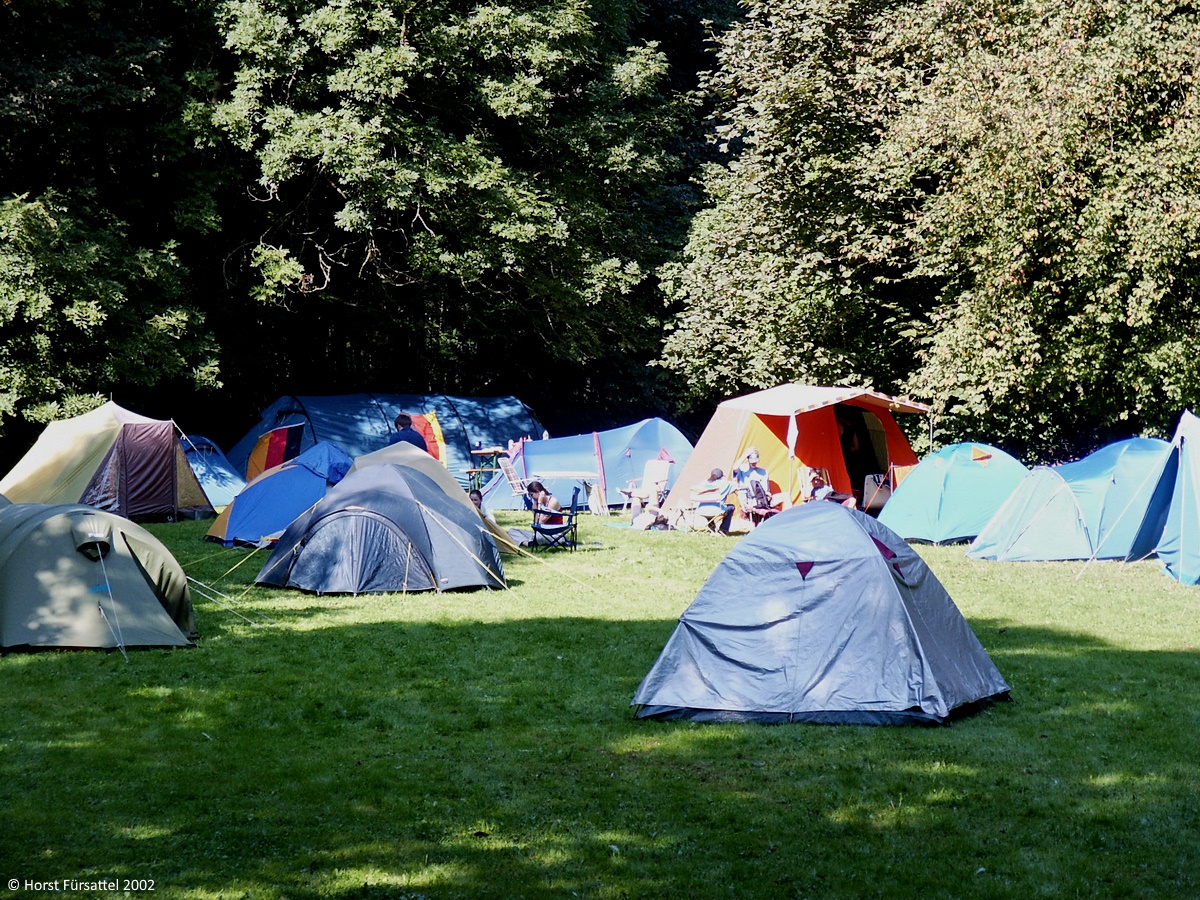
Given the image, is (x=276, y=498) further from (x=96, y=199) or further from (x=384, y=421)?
(x=96, y=199)

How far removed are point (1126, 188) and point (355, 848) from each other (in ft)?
49.3

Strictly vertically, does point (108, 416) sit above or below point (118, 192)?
below

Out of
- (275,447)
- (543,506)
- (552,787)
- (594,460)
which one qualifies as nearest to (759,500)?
(543,506)

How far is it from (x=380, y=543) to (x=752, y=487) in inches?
287

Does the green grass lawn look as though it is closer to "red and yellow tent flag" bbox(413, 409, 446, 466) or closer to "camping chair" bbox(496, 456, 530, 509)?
"camping chair" bbox(496, 456, 530, 509)

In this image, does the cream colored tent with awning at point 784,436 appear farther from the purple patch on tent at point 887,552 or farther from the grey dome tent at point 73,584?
the grey dome tent at point 73,584

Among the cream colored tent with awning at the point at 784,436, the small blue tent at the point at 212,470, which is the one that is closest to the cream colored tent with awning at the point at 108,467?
the small blue tent at the point at 212,470

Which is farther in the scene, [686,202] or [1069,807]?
[686,202]

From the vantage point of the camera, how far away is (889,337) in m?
22.8

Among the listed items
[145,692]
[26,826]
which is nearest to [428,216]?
[145,692]

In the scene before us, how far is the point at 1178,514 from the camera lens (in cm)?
1338

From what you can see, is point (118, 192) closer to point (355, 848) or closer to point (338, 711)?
point (338, 711)

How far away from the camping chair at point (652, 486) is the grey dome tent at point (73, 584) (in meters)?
10.6

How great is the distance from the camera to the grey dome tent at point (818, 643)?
7191mm
